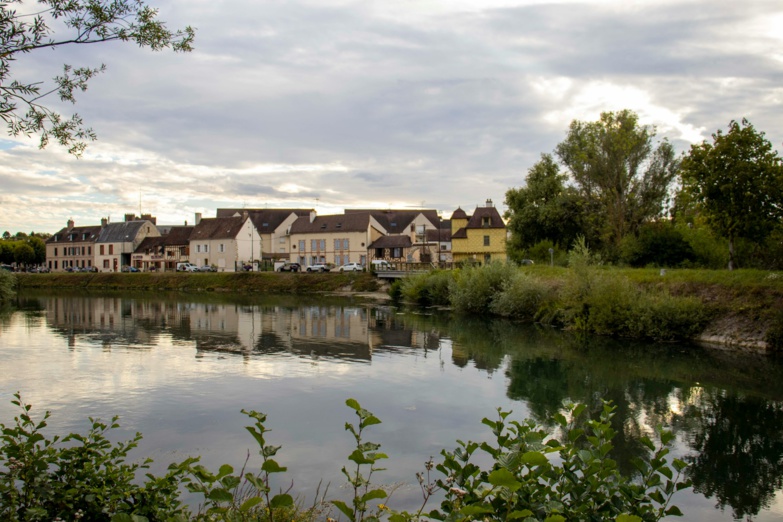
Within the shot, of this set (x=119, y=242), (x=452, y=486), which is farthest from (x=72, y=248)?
(x=452, y=486)

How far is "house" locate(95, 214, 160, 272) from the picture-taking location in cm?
8325

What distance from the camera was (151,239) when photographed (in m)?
83.4

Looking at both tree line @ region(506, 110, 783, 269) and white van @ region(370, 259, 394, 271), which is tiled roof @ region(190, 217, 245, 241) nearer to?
white van @ region(370, 259, 394, 271)

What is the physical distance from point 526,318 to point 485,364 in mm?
14440

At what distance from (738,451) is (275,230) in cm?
7028

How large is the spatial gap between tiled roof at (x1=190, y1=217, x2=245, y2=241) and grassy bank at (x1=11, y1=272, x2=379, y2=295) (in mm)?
7815

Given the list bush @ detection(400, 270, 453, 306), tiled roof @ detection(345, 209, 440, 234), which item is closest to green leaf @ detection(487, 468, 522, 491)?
bush @ detection(400, 270, 453, 306)

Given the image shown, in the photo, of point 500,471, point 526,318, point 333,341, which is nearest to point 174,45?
point 500,471

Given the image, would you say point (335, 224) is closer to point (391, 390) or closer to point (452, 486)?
point (391, 390)

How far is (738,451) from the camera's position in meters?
11.2

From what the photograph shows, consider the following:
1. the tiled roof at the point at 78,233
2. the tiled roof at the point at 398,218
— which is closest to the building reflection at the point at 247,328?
the tiled roof at the point at 398,218

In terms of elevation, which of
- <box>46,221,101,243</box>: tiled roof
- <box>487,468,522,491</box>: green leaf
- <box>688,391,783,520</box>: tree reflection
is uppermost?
<box>46,221,101,243</box>: tiled roof

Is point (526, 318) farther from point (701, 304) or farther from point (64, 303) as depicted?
point (64, 303)

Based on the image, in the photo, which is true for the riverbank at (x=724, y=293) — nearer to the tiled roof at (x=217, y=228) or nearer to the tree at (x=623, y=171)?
the tree at (x=623, y=171)
